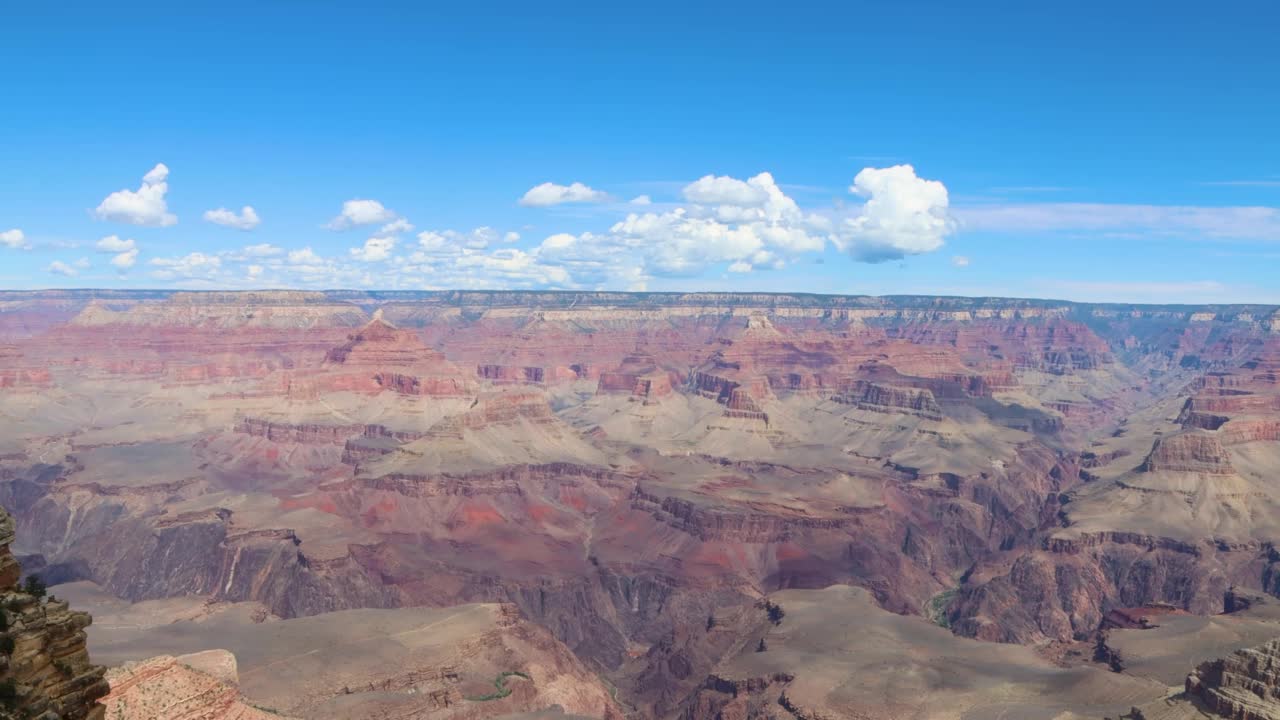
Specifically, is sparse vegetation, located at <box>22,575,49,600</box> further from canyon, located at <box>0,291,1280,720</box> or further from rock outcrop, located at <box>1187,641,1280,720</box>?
rock outcrop, located at <box>1187,641,1280,720</box>

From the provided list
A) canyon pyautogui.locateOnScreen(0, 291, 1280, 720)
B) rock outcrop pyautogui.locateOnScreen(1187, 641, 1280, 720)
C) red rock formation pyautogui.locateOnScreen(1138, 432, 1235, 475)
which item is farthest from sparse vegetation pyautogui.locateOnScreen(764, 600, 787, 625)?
red rock formation pyautogui.locateOnScreen(1138, 432, 1235, 475)

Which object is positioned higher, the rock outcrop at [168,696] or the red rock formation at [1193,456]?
the rock outcrop at [168,696]

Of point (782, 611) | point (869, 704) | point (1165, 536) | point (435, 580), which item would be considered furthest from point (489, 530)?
point (1165, 536)

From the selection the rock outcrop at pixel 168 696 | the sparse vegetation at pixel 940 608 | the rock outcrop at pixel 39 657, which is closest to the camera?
the rock outcrop at pixel 39 657

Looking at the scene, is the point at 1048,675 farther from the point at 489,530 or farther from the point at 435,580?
the point at 489,530

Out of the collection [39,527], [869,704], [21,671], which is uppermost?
[21,671]

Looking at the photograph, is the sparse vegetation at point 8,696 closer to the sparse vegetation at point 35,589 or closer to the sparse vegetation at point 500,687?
the sparse vegetation at point 35,589

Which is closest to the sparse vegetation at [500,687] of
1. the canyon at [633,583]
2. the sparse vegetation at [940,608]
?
the canyon at [633,583]

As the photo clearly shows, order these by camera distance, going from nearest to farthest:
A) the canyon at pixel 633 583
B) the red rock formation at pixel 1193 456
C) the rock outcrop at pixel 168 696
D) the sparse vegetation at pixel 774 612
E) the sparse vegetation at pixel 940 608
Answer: the rock outcrop at pixel 168 696, the canyon at pixel 633 583, the sparse vegetation at pixel 774 612, the sparse vegetation at pixel 940 608, the red rock formation at pixel 1193 456

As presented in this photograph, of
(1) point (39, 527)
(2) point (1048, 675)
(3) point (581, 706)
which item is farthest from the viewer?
(1) point (39, 527)
